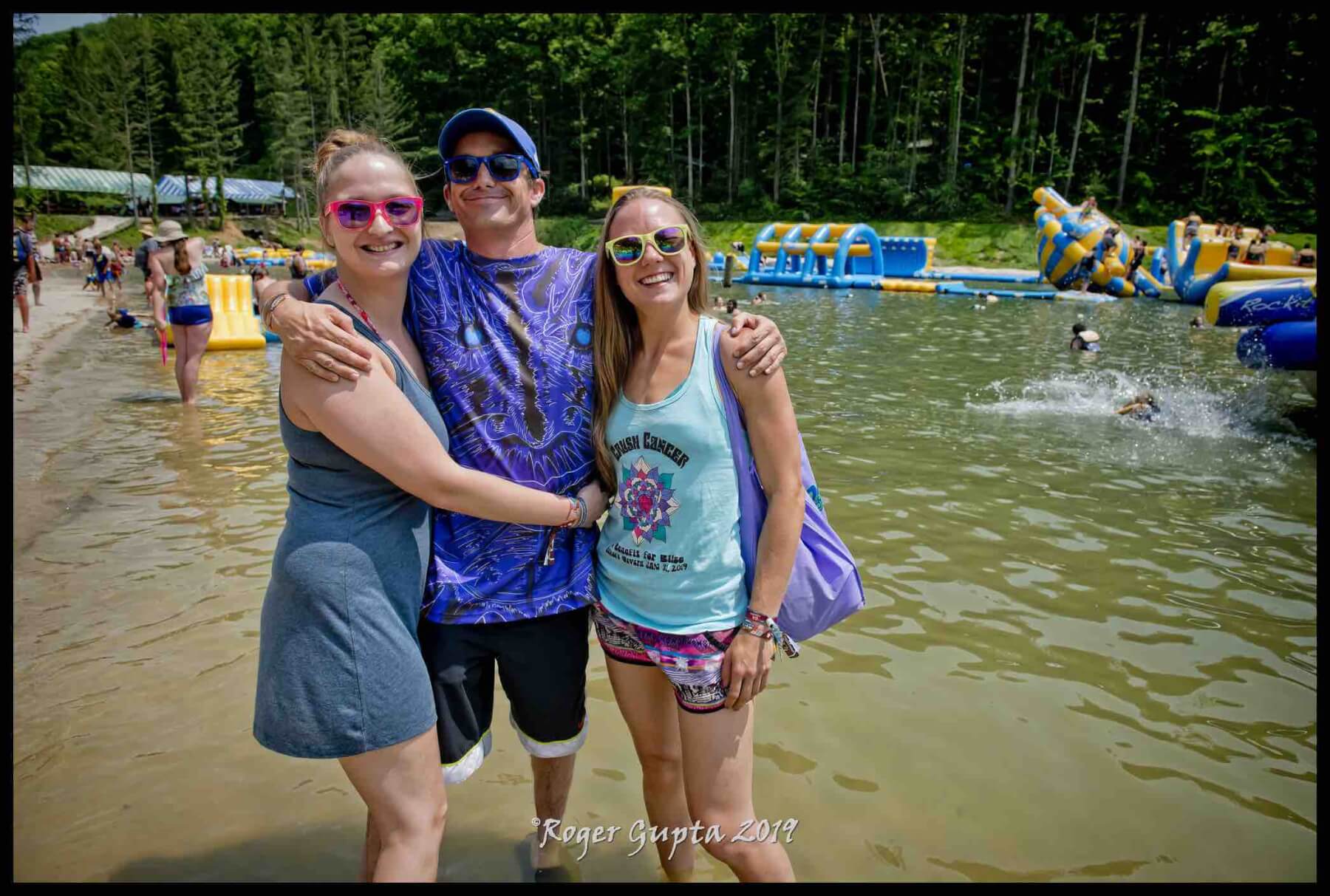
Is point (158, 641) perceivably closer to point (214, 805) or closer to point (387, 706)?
point (214, 805)

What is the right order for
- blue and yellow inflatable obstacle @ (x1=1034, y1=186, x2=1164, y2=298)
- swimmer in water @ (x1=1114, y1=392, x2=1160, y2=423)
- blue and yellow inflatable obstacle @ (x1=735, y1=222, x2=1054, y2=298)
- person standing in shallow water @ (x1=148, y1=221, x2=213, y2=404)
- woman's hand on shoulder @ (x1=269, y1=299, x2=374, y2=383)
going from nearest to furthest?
woman's hand on shoulder @ (x1=269, y1=299, x2=374, y2=383), person standing in shallow water @ (x1=148, y1=221, x2=213, y2=404), swimmer in water @ (x1=1114, y1=392, x2=1160, y2=423), blue and yellow inflatable obstacle @ (x1=1034, y1=186, x2=1164, y2=298), blue and yellow inflatable obstacle @ (x1=735, y1=222, x2=1054, y2=298)

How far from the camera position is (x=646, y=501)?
8.04 feet

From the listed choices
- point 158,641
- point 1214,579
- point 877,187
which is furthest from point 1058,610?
point 877,187

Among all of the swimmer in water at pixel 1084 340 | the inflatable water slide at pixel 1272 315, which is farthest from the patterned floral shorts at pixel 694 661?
the swimmer in water at pixel 1084 340

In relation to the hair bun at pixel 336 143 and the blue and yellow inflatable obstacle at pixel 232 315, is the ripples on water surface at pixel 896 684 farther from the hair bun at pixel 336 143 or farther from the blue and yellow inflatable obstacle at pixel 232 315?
the blue and yellow inflatable obstacle at pixel 232 315

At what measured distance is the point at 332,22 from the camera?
2589 inches

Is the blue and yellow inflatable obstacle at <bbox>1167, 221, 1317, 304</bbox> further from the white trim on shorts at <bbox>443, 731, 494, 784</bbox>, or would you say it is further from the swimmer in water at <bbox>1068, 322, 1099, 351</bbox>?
the white trim on shorts at <bbox>443, 731, 494, 784</bbox>

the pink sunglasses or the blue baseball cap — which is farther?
the blue baseball cap

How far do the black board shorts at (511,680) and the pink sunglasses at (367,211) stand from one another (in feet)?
3.75

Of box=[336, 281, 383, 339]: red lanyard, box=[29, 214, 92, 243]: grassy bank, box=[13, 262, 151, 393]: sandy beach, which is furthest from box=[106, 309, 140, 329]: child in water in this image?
box=[29, 214, 92, 243]: grassy bank

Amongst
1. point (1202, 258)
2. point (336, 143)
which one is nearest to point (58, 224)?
point (1202, 258)

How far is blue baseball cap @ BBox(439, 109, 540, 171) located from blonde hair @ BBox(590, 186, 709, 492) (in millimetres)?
363

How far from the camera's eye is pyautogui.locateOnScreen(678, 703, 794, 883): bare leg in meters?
2.36

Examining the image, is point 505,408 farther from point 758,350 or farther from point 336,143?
point 336,143
